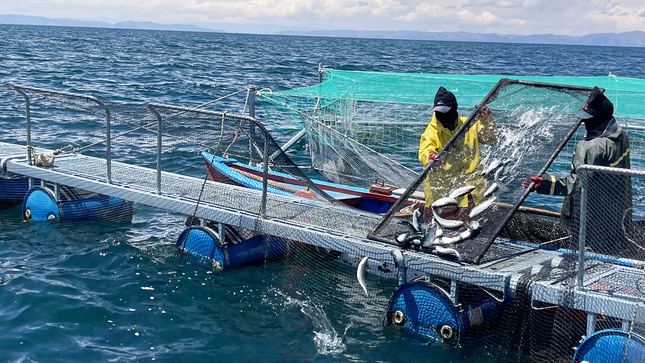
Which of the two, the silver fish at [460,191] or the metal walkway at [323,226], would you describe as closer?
the metal walkway at [323,226]

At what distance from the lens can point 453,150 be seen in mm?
7777

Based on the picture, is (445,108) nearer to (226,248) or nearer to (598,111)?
(598,111)

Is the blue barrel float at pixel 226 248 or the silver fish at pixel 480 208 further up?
the silver fish at pixel 480 208

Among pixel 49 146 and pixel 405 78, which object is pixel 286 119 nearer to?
pixel 405 78

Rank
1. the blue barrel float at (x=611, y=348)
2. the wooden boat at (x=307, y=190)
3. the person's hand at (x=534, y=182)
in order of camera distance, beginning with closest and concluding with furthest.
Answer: the blue barrel float at (x=611, y=348), the person's hand at (x=534, y=182), the wooden boat at (x=307, y=190)

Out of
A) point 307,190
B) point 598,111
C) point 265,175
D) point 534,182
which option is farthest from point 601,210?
point 307,190

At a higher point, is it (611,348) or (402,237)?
(402,237)

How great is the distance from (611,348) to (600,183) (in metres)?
1.62

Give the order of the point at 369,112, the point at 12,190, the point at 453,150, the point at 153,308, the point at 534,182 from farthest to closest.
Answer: the point at 369,112 < the point at 12,190 < the point at 153,308 < the point at 453,150 < the point at 534,182

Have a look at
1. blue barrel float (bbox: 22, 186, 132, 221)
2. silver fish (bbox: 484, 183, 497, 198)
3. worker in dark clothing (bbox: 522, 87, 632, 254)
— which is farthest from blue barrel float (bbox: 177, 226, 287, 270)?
worker in dark clothing (bbox: 522, 87, 632, 254)

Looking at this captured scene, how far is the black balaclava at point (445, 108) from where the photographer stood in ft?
25.8

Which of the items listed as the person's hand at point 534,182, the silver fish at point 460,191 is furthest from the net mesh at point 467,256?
the person's hand at point 534,182

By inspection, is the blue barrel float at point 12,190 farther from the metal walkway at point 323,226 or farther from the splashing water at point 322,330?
the splashing water at point 322,330

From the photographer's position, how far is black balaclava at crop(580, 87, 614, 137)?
7094 millimetres
